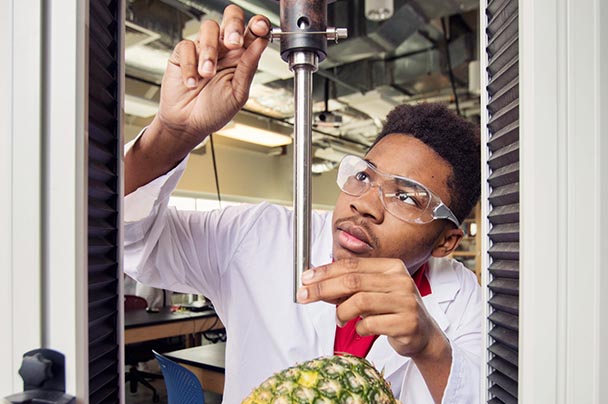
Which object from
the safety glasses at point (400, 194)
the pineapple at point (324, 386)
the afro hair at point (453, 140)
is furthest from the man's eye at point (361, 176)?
the pineapple at point (324, 386)

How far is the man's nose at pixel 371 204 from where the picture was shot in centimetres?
115

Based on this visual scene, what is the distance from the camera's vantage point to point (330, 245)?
1.45m

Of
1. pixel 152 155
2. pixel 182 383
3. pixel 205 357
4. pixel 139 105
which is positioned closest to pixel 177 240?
pixel 152 155

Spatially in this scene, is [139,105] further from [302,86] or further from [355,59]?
[302,86]

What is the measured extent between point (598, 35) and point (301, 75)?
0.99ft

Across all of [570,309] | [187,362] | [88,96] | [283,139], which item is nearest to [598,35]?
[570,309]

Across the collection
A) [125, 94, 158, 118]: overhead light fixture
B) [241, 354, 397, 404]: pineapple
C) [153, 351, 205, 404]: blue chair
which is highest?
[125, 94, 158, 118]: overhead light fixture

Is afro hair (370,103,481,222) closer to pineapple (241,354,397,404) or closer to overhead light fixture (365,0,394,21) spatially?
pineapple (241,354,397,404)

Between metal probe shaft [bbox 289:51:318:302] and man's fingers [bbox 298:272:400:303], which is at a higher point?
metal probe shaft [bbox 289:51:318:302]

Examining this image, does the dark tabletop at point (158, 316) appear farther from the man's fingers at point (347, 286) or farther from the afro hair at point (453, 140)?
the man's fingers at point (347, 286)

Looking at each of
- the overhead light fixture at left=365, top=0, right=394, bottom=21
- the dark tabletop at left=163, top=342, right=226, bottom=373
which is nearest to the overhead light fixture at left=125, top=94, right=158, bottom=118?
the overhead light fixture at left=365, top=0, right=394, bottom=21

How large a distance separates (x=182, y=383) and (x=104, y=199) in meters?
2.30

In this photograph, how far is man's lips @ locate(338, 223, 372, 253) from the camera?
1.12 m
